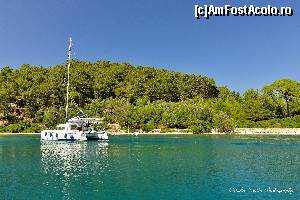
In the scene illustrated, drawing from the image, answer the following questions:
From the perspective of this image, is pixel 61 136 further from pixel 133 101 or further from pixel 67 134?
pixel 133 101

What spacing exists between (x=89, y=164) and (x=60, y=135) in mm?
40414

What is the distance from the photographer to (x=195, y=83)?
165 m

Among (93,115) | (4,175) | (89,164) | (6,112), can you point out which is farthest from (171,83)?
(4,175)

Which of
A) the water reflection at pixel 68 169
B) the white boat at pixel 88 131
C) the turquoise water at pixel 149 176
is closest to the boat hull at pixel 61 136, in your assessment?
the white boat at pixel 88 131

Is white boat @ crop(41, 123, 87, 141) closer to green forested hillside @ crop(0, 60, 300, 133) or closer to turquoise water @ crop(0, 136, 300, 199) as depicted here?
turquoise water @ crop(0, 136, 300, 199)

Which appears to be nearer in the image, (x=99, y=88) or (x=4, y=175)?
(x=4, y=175)

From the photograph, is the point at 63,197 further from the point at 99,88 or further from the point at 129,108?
the point at 99,88

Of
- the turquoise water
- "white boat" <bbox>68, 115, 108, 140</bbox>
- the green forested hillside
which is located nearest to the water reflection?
the turquoise water

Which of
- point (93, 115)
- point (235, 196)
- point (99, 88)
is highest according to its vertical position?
point (99, 88)

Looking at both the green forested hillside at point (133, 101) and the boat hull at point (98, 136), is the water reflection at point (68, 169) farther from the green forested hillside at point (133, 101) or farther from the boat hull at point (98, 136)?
the green forested hillside at point (133, 101)

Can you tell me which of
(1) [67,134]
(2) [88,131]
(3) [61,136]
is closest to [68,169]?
(1) [67,134]

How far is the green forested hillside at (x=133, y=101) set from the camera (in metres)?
125

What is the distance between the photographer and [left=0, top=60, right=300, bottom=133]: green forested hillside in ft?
409

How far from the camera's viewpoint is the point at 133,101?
478ft
